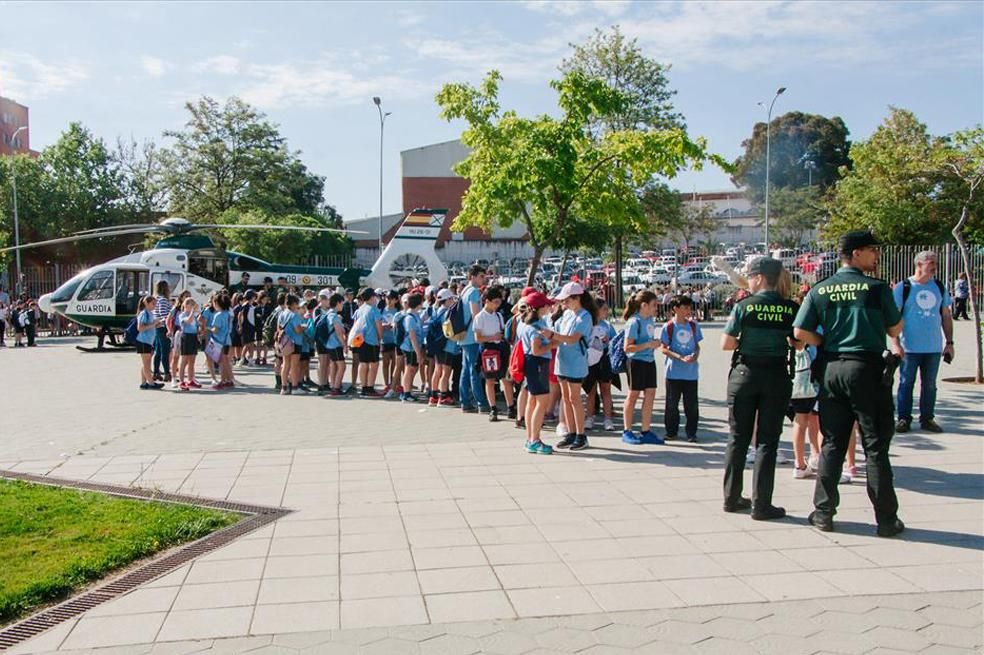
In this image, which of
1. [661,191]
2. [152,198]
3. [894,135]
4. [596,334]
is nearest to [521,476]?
[596,334]

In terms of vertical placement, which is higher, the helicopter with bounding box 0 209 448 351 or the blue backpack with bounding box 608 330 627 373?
the helicopter with bounding box 0 209 448 351

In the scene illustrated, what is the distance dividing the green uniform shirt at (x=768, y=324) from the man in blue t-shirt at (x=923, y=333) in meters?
3.91

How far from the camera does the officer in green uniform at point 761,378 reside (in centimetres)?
606

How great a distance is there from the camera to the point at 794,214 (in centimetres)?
5962

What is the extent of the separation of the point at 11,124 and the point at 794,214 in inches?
2924

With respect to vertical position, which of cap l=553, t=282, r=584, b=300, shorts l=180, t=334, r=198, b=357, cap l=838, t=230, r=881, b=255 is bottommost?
shorts l=180, t=334, r=198, b=357

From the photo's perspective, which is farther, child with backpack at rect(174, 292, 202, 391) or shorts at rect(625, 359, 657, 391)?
child with backpack at rect(174, 292, 202, 391)

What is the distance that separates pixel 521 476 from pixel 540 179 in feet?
19.2

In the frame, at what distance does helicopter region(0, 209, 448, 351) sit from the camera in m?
23.0

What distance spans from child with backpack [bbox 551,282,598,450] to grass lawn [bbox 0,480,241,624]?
3.73 m

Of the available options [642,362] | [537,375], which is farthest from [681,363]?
[537,375]

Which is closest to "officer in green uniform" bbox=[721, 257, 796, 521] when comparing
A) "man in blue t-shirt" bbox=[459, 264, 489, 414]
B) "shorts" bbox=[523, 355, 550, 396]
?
"shorts" bbox=[523, 355, 550, 396]

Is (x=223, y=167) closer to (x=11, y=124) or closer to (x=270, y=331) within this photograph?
(x=270, y=331)

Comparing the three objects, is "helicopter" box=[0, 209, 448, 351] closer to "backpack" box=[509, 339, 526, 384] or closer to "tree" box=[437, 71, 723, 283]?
"tree" box=[437, 71, 723, 283]
